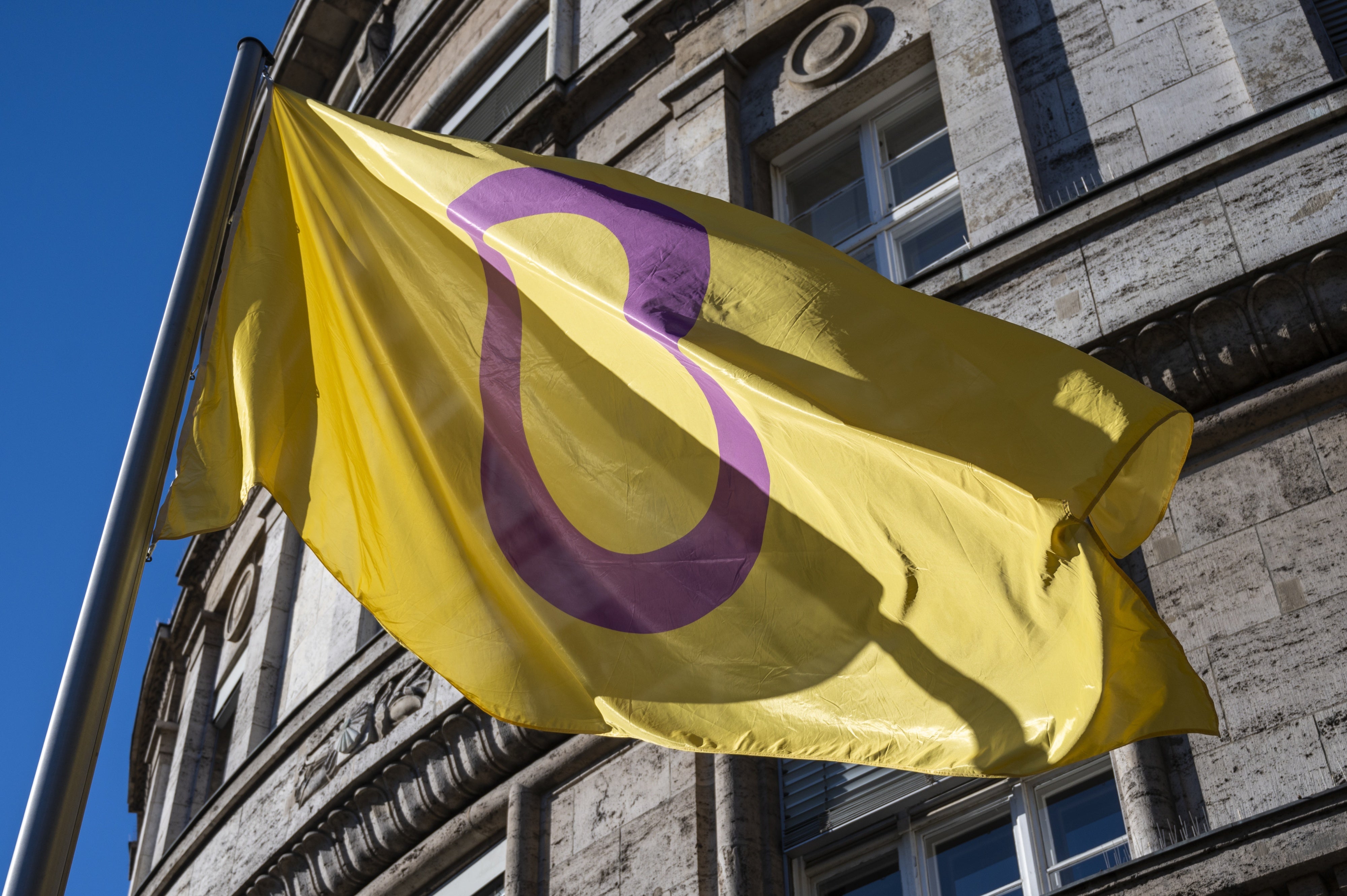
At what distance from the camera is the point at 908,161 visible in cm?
1149

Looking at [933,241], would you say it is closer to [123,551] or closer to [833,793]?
[833,793]

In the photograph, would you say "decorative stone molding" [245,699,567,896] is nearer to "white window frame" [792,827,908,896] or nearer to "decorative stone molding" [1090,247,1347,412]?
"white window frame" [792,827,908,896]

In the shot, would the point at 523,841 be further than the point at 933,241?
No

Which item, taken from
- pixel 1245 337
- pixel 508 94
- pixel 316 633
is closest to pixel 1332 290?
pixel 1245 337

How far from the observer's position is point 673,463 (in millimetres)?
6113

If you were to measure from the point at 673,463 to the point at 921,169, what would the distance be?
19.3 ft

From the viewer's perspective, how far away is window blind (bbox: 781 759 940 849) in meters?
7.74

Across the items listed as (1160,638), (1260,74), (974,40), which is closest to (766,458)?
(1160,638)

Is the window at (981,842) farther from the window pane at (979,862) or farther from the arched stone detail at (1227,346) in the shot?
the arched stone detail at (1227,346)

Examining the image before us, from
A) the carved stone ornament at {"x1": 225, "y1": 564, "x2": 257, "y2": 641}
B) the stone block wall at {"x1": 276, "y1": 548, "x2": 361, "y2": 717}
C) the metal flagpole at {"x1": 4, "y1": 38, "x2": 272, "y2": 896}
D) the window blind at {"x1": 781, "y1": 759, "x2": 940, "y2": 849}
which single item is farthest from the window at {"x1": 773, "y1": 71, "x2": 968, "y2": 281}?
the carved stone ornament at {"x1": 225, "y1": 564, "x2": 257, "y2": 641}

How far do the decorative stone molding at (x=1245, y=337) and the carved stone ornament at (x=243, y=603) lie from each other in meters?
10.7

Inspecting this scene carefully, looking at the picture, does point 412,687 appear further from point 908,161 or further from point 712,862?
point 908,161

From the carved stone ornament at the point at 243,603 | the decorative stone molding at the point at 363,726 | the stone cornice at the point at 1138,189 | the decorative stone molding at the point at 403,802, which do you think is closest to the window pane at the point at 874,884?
the decorative stone molding at the point at 403,802

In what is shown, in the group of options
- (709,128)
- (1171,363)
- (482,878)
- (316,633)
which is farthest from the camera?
(316,633)
